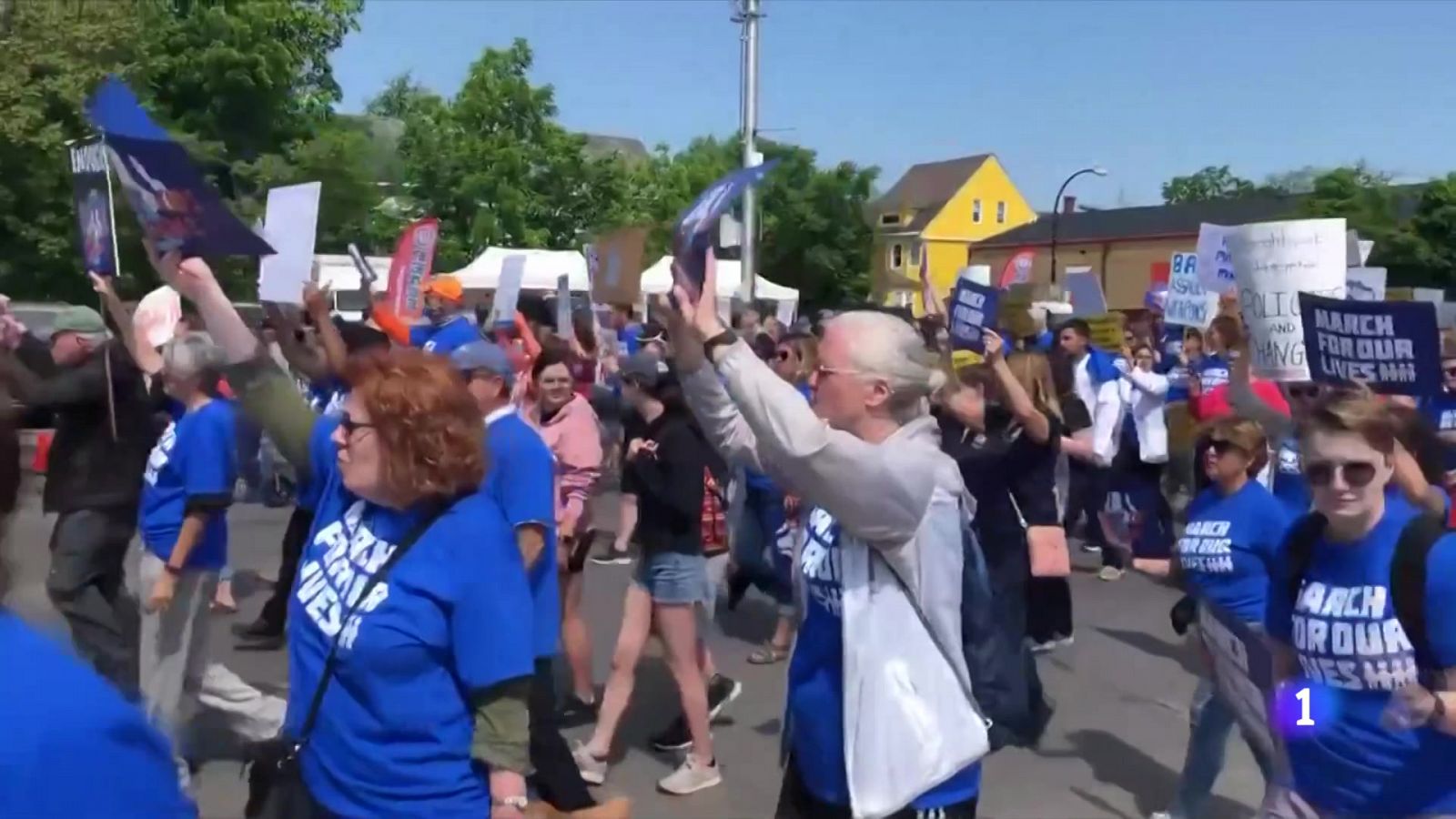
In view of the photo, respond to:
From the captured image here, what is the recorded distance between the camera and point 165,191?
3.52 metres

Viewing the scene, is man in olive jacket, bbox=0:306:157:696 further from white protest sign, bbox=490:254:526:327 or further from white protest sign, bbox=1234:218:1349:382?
white protest sign, bbox=1234:218:1349:382

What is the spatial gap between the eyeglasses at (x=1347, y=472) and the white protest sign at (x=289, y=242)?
3093mm

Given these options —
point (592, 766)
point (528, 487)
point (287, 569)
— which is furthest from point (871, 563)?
point (287, 569)

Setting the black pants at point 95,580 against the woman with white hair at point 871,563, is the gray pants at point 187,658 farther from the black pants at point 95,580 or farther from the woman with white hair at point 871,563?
→ the woman with white hair at point 871,563

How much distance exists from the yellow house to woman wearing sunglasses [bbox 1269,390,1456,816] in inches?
3128

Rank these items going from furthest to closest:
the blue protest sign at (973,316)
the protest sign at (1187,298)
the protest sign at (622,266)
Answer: the protest sign at (1187,298)
the protest sign at (622,266)
the blue protest sign at (973,316)

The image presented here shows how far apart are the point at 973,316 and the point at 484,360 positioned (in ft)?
12.2

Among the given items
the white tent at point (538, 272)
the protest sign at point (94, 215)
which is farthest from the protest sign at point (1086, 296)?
the white tent at point (538, 272)

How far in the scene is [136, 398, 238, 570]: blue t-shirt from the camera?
5676mm

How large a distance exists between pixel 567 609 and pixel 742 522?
207 cm

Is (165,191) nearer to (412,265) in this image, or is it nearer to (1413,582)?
(1413,582)

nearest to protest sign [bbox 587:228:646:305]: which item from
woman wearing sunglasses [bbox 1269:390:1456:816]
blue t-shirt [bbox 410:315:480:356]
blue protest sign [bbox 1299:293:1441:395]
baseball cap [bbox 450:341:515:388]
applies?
blue t-shirt [bbox 410:315:480:356]

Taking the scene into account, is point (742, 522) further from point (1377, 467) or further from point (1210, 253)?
point (1377, 467)

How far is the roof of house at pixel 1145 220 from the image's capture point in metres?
69.7
